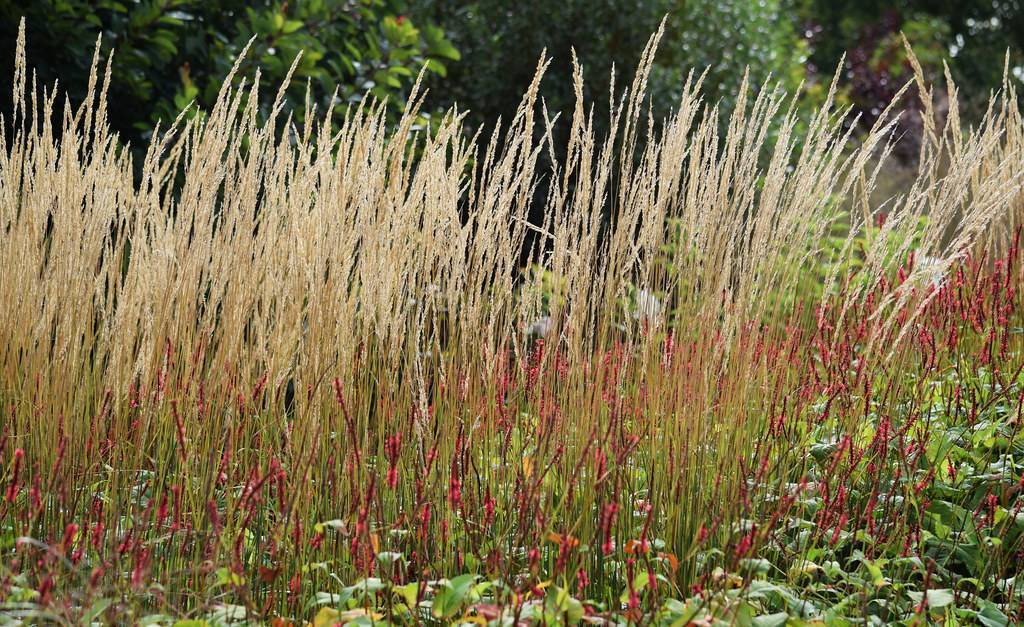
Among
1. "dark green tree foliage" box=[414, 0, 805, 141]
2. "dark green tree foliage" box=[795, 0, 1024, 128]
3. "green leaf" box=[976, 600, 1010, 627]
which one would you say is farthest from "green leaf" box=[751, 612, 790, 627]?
"dark green tree foliage" box=[795, 0, 1024, 128]

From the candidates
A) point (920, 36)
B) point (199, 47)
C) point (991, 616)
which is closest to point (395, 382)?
point (991, 616)

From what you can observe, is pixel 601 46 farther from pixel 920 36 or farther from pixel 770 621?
pixel 920 36

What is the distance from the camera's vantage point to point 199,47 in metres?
4.46

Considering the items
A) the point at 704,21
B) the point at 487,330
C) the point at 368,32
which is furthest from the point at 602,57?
the point at 487,330

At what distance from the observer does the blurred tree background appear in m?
4.25

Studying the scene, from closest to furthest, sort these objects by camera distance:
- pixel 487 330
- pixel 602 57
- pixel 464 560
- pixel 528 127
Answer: pixel 464 560 < pixel 528 127 < pixel 487 330 < pixel 602 57

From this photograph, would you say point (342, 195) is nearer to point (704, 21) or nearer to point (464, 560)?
point (464, 560)

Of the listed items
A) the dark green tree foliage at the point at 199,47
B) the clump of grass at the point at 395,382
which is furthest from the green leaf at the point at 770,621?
the dark green tree foliage at the point at 199,47

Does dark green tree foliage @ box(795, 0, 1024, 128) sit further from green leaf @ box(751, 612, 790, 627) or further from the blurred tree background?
green leaf @ box(751, 612, 790, 627)

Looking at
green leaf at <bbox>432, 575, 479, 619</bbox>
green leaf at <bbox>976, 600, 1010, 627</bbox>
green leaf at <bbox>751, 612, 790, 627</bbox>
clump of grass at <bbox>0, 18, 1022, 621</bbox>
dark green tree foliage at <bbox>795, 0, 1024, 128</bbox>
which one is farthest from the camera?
dark green tree foliage at <bbox>795, 0, 1024, 128</bbox>

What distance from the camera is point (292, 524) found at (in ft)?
7.27

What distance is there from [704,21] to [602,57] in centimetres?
71

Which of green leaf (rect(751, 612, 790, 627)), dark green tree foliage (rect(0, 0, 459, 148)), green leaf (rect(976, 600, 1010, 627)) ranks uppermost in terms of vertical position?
dark green tree foliage (rect(0, 0, 459, 148))

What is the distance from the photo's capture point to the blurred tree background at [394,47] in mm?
4250
